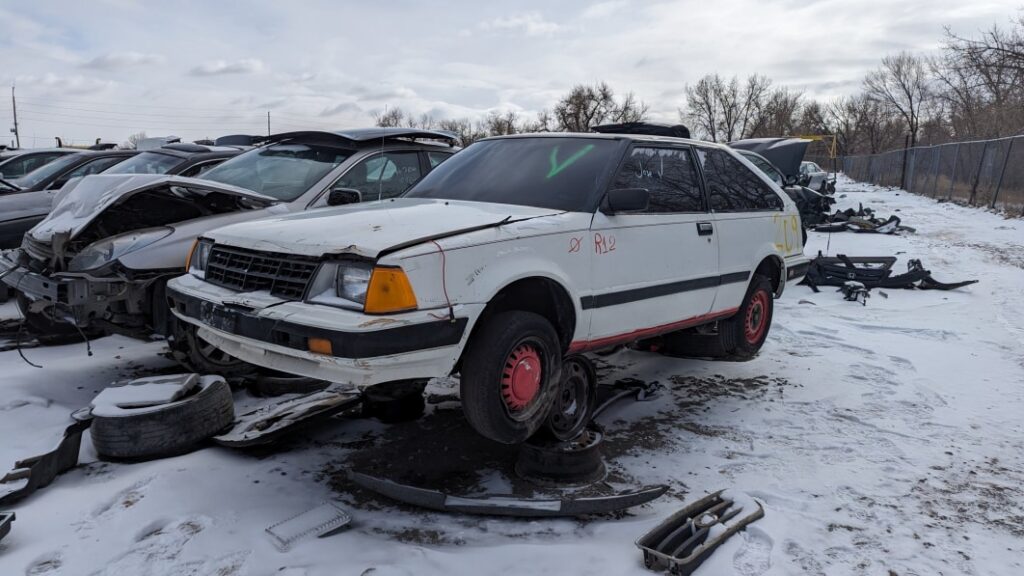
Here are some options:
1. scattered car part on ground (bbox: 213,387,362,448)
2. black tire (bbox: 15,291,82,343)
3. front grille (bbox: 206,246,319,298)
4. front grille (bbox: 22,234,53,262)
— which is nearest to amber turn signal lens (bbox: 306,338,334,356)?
front grille (bbox: 206,246,319,298)

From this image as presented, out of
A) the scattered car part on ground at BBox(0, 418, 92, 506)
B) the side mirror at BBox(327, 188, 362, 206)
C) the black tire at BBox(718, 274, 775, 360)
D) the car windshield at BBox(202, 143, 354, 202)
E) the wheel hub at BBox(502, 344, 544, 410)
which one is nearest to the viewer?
the scattered car part on ground at BBox(0, 418, 92, 506)

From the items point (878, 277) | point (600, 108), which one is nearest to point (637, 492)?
point (878, 277)

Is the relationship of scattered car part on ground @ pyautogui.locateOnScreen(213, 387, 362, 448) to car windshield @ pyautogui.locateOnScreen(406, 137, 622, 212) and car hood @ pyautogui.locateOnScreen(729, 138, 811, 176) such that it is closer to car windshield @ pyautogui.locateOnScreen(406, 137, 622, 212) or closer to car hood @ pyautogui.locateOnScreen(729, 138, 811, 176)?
car windshield @ pyautogui.locateOnScreen(406, 137, 622, 212)

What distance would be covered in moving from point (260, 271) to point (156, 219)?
216 centimetres

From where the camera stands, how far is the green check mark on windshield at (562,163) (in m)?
3.91

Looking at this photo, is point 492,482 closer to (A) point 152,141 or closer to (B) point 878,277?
(B) point 878,277

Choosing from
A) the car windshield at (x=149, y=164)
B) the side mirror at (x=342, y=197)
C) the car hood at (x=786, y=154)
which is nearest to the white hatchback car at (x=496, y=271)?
the side mirror at (x=342, y=197)

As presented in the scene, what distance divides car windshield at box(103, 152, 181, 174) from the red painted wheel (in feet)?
19.3

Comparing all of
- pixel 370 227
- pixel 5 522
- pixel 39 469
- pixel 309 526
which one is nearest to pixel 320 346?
pixel 370 227

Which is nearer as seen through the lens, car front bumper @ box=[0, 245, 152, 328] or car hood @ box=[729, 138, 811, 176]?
car front bumper @ box=[0, 245, 152, 328]

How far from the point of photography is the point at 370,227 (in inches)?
123

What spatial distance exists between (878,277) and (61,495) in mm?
8483

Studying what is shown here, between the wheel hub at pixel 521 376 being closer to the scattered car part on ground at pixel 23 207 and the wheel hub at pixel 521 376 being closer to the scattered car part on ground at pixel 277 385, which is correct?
the scattered car part on ground at pixel 277 385

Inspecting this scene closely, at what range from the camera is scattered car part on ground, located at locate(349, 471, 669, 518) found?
2.99 meters
